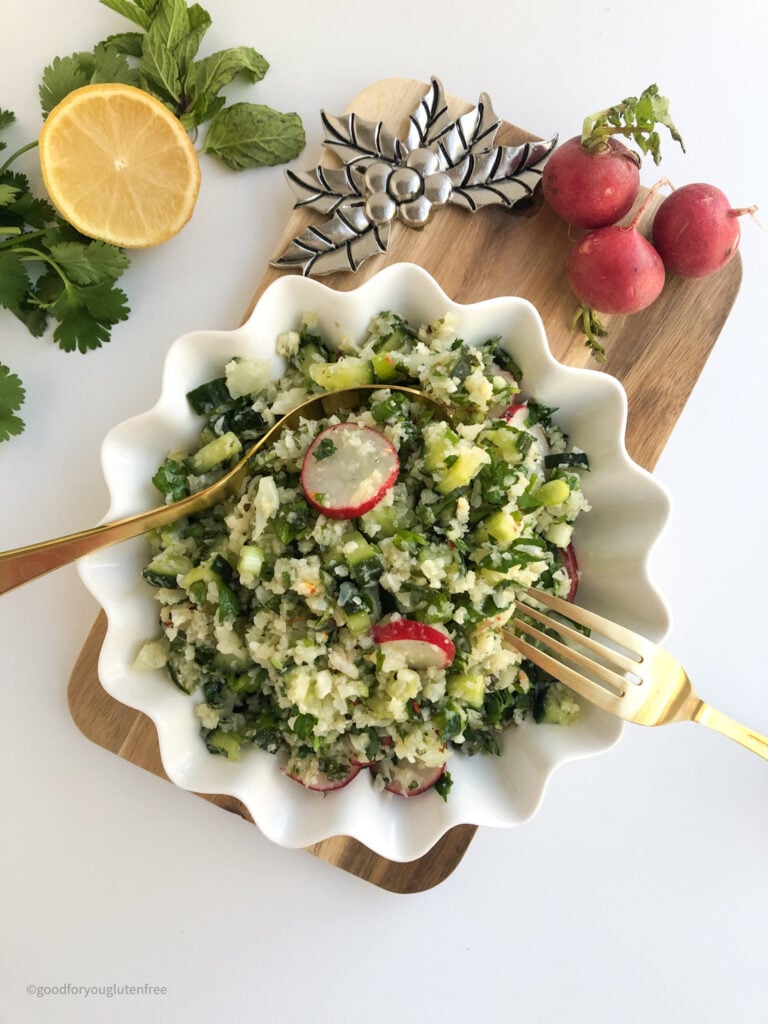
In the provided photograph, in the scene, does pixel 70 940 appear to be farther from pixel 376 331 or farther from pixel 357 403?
pixel 376 331

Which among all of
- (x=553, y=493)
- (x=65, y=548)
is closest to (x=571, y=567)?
(x=553, y=493)

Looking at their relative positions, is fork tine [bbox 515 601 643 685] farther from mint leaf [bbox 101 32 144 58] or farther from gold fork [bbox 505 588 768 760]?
mint leaf [bbox 101 32 144 58]

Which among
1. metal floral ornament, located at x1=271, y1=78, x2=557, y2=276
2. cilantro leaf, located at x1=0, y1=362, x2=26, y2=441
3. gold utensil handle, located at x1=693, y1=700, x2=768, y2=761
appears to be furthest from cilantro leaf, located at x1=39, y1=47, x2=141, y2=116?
gold utensil handle, located at x1=693, y1=700, x2=768, y2=761

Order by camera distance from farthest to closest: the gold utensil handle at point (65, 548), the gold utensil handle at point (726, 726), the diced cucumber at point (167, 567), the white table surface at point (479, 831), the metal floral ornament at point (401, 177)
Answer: the white table surface at point (479, 831) → the metal floral ornament at point (401, 177) → the diced cucumber at point (167, 567) → the gold utensil handle at point (726, 726) → the gold utensil handle at point (65, 548)

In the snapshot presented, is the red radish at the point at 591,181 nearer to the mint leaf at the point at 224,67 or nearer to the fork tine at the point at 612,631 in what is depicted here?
the mint leaf at the point at 224,67

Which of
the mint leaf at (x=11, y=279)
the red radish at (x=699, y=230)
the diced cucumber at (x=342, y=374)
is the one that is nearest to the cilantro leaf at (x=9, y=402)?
the mint leaf at (x=11, y=279)

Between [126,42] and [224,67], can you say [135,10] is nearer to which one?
[126,42]

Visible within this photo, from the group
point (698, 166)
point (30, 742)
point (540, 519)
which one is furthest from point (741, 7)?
point (30, 742)
